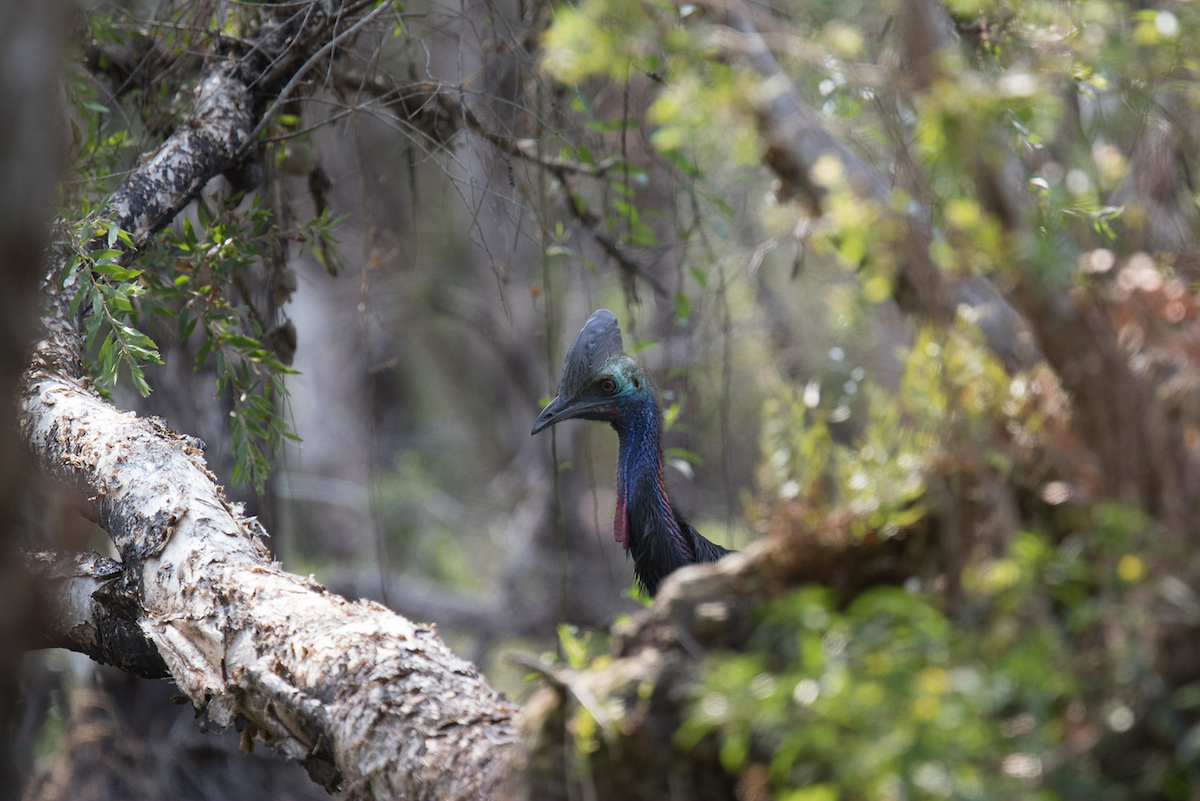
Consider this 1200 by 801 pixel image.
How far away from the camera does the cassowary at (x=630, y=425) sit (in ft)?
12.0

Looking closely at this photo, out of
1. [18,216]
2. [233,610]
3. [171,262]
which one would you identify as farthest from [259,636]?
[171,262]

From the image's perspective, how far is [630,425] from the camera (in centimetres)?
380

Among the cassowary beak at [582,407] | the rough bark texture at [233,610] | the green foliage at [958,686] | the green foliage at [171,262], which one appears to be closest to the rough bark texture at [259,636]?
the rough bark texture at [233,610]

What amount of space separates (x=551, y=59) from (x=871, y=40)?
9.20 ft

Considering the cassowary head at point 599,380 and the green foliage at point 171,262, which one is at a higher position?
the green foliage at point 171,262

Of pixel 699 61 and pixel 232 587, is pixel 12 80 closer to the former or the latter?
pixel 699 61

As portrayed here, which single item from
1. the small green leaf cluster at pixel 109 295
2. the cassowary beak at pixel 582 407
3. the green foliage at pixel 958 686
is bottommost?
the green foliage at pixel 958 686

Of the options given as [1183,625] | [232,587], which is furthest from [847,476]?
[232,587]

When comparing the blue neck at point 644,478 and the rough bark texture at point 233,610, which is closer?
the rough bark texture at point 233,610

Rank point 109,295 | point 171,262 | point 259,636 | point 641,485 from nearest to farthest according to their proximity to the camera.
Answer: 1. point 259,636
2. point 109,295
3. point 171,262
4. point 641,485

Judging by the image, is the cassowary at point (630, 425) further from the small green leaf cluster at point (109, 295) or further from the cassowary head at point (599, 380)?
the small green leaf cluster at point (109, 295)

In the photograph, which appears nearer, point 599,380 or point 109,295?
point 109,295

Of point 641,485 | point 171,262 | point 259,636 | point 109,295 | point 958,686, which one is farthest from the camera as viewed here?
point 641,485

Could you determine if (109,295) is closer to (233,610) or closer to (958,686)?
(233,610)
